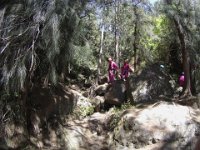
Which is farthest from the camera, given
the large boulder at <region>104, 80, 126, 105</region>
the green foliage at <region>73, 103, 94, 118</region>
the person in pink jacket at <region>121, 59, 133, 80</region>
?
the person in pink jacket at <region>121, 59, 133, 80</region>

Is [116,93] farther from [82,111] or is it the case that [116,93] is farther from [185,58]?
[185,58]

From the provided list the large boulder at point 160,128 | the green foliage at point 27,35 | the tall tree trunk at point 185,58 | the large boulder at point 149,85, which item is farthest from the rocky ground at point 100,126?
the green foliage at point 27,35

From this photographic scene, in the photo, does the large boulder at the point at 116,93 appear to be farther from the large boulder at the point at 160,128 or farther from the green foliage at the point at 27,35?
the green foliage at the point at 27,35

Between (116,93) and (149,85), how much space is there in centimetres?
154

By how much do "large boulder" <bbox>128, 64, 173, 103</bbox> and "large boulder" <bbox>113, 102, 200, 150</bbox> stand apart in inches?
115

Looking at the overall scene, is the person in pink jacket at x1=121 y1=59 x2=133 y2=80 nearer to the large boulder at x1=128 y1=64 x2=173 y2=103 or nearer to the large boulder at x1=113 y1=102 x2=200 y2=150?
the large boulder at x1=128 y1=64 x2=173 y2=103

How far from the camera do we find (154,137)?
1074 cm

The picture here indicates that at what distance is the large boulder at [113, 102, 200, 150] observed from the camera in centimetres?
1048

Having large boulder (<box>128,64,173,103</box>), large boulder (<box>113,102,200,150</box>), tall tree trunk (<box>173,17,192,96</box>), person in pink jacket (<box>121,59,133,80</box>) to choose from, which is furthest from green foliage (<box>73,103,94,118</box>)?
tall tree trunk (<box>173,17,192,96</box>)

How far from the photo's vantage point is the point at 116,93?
51.0 ft

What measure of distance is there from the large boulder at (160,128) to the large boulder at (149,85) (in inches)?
115

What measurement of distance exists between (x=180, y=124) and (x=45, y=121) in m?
4.45

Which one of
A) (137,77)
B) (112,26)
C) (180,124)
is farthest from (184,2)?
(112,26)

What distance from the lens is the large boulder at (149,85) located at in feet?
49.9
